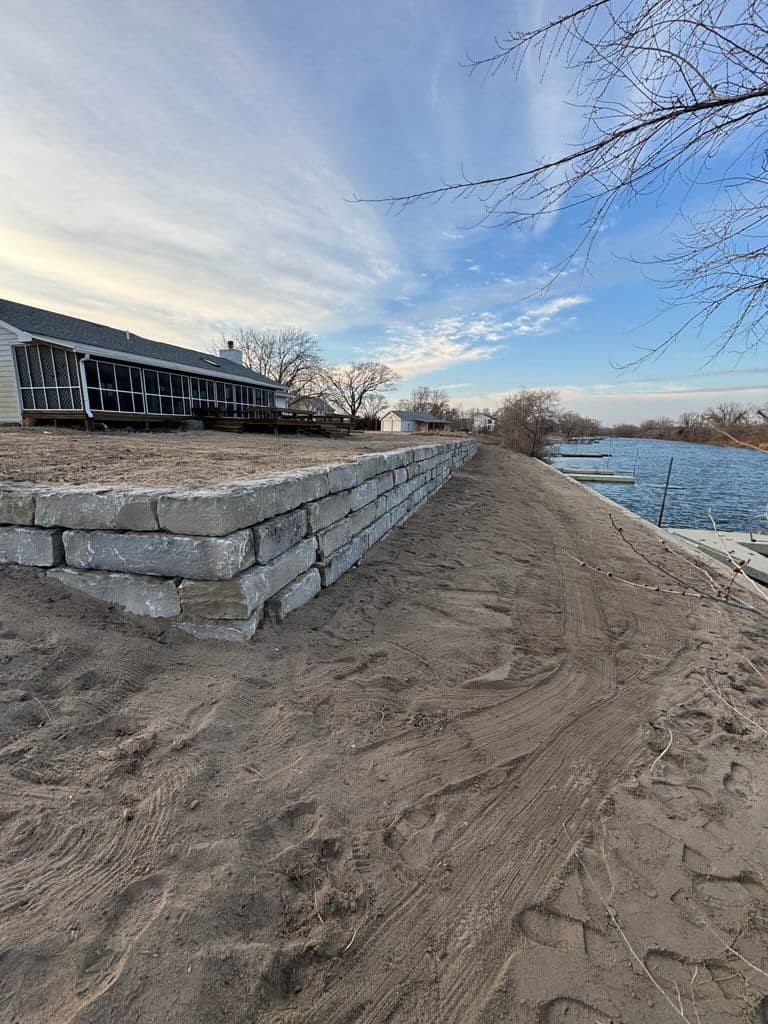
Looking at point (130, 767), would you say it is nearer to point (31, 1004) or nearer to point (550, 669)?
point (31, 1004)

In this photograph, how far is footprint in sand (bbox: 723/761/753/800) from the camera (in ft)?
6.36

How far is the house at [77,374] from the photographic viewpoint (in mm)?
11797

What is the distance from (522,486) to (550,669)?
9.48 metres

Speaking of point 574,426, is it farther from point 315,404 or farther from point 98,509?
point 98,509

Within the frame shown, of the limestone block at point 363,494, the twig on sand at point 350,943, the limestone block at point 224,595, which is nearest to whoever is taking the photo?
the twig on sand at point 350,943

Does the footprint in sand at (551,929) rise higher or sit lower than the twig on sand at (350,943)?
lower

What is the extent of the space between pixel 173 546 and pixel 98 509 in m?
0.53

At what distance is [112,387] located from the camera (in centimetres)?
1306

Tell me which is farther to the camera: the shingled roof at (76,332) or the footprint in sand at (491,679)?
the shingled roof at (76,332)

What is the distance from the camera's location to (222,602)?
8.07 ft

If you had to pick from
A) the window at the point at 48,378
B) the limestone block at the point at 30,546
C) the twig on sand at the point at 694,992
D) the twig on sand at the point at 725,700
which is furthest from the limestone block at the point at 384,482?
the window at the point at 48,378

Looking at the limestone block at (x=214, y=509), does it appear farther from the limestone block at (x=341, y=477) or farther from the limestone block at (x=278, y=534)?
the limestone block at (x=341, y=477)

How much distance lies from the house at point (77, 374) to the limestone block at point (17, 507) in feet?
37.5

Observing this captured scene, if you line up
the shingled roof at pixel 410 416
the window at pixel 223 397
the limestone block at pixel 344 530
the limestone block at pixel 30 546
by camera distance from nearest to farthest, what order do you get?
the limestone block at pixel 30 546
the limestone block at pixel 344 530
the window at pixel 223 397
the shingled roof at pixel 410 416
